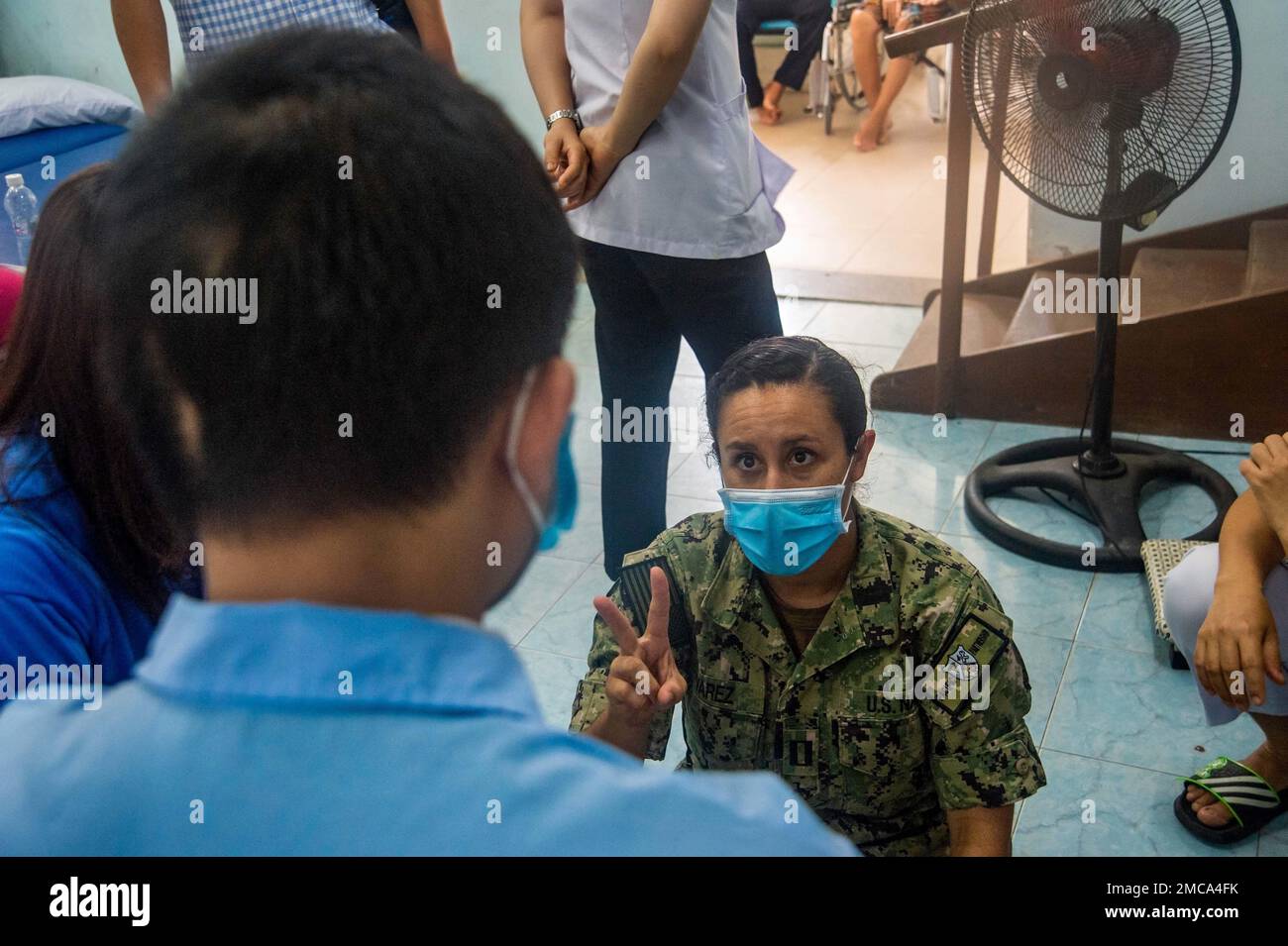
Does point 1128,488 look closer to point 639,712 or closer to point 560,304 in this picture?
point 639,712

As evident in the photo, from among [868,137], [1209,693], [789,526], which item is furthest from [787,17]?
[789,526]

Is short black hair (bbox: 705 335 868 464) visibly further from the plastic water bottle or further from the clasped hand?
the plastic water bottle

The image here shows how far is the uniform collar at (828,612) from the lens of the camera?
149 centimetres

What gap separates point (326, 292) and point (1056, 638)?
228 cm

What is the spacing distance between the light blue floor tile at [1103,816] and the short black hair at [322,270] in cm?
171

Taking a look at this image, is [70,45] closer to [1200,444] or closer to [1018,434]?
[1018,434]

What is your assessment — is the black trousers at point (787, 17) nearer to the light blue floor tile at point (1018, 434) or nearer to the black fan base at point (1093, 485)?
the light blue floor tile at point (1018, 434)

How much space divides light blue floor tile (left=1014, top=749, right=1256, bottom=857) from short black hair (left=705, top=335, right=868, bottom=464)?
814 mm

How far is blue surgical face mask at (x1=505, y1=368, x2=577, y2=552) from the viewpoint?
0.58 metres

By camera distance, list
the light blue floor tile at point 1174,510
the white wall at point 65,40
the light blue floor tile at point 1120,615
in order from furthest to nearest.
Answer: the white wall at point 65,40 < the light blue floor tile at point 1174,510 < the light blue floor tile at point 1120,615

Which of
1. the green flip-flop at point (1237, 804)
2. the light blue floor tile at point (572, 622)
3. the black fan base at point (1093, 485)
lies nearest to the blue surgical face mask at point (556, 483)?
the green flip-flop at point (1237, 804)
